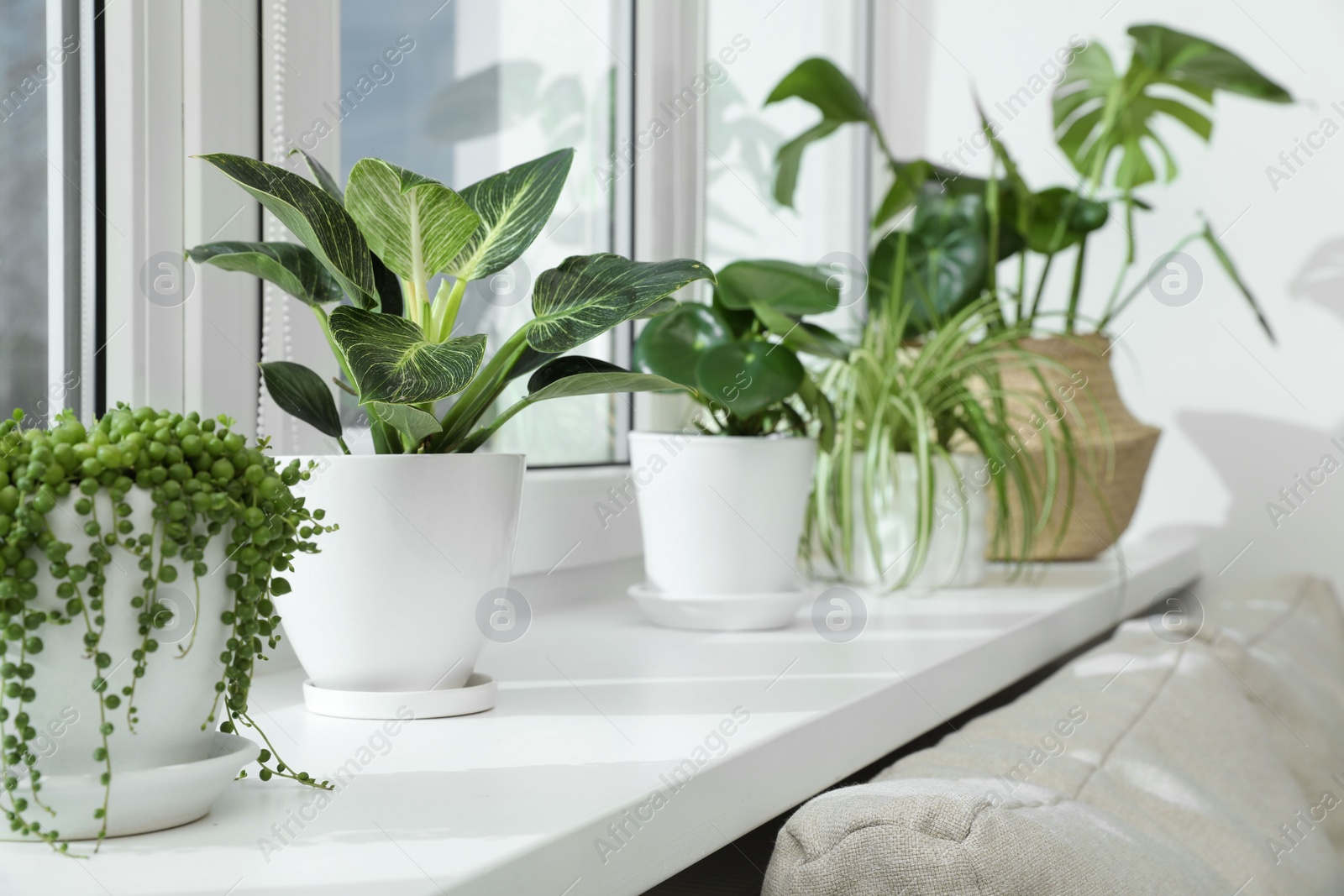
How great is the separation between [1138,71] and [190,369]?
1.39 metres

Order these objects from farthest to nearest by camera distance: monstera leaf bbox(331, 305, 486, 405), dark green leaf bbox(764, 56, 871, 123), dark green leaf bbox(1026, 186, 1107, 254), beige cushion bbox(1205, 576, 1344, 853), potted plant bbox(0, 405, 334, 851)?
dark green leaf bbox(1026, 186, 1107, 254) < dark green leaf bbox(764, 56, 871, 123) < beige cushion bbox(1205, 576, 1344, 853) < monstera leaf bbox(331, 305, 486, 405) < potted plant bbox(0, 405, 334, 851)

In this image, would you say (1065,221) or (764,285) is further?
(1065,221)

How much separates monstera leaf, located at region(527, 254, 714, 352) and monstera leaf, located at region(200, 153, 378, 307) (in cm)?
10

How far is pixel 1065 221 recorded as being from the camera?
62.0 inches

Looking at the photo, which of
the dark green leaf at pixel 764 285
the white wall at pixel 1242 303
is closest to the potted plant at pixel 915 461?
the dark green leaf at pixel 764 285

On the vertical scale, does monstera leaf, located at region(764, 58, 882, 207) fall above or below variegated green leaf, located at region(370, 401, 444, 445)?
above

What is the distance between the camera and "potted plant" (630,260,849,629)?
104 cm

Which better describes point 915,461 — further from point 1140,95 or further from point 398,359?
point 398,359

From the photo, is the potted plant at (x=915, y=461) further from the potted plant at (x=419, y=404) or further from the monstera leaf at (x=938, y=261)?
the potted plant at (x=419, y=404)

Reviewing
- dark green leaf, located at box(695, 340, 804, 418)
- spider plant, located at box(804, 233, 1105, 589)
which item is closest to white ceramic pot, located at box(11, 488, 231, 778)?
dark green leaf, located at box(695, 340, 804, 418)

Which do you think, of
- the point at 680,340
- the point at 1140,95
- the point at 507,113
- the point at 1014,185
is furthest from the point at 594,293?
the point at 1140,95

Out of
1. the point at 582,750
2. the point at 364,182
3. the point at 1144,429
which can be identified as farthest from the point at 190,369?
the point at 1144,429

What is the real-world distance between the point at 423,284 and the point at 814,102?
963 millimetres

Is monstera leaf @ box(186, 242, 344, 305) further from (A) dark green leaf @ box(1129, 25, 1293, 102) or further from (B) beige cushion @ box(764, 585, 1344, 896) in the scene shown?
(A) dark green leaf @ box(1129, 25, 1293, 102)
